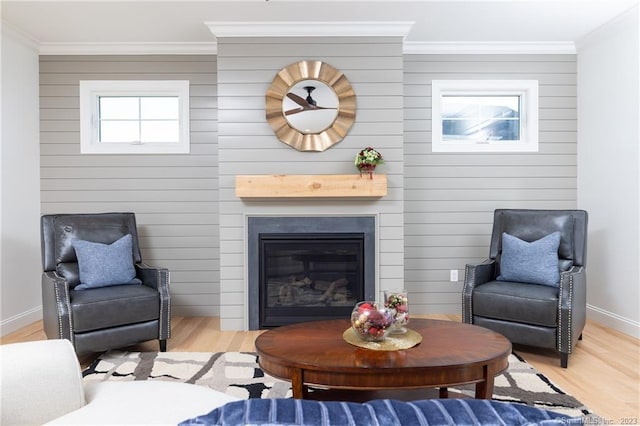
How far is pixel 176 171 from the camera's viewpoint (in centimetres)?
461

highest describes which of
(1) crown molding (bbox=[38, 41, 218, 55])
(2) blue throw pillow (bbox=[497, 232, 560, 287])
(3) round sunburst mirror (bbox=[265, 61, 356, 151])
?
(1) crown molding (bbox=[38, 41, 218, 55])

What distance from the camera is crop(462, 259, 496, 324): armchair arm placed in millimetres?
3525

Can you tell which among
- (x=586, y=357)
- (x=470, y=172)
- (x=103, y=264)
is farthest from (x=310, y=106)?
(x=586, y=357)

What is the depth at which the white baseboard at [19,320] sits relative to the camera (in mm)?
3947

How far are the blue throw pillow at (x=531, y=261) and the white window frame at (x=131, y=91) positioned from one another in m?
3.09

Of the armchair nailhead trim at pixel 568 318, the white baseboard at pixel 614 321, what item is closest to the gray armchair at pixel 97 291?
the armchair nailhead trim at pixel 568 318

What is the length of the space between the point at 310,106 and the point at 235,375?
7.70 feet

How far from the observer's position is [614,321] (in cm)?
404

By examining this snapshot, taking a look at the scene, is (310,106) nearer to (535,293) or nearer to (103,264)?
(103,264)

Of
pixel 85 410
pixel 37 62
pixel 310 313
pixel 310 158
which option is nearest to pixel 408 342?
pixel 85 410

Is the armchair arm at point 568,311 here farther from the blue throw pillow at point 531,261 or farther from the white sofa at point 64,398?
the white sofa at point 64,398

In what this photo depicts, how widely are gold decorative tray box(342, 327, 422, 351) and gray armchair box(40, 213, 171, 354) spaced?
1755 millimetres

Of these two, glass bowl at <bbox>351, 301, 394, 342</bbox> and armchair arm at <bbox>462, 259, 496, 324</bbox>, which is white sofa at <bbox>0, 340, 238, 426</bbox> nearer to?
glass bowl at <bbox>351, 301, 394, 342</bbox>

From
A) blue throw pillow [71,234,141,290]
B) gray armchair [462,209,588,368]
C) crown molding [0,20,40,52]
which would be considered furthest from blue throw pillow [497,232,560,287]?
crown molding [0,20,40,52]
